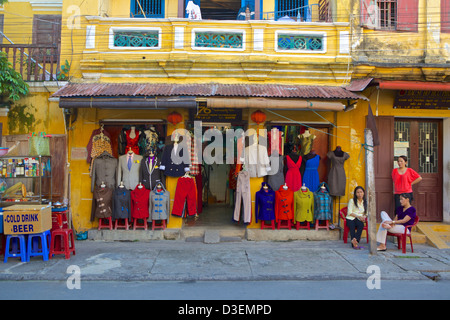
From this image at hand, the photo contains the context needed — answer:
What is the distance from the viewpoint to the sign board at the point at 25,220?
6859mm

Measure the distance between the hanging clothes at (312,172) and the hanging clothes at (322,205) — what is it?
246 millimetres

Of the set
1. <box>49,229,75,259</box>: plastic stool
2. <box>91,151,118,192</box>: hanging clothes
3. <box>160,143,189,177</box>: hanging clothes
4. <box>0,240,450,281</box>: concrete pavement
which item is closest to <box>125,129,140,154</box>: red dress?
<box>91,151,118,192</box>: hanging clothes

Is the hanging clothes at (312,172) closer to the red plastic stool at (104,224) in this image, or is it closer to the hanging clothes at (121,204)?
the hanging clothes at (121,204)

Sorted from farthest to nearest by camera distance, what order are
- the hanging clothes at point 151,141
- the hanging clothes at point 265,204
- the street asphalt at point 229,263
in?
the hanging clothes at point 151,141, the hanging clothes at point 265,204, the street asphalt at point 229,263

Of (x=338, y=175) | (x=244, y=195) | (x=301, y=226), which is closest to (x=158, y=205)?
(x=244, y=195)

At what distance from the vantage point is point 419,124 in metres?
9.82

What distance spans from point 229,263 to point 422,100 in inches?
264

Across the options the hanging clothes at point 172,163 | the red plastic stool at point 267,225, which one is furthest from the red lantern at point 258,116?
the red plastic stool at point 267,225

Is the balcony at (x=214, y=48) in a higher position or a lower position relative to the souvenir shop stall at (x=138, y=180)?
higher

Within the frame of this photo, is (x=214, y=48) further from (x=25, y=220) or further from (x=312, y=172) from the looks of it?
(x=25, y=220)

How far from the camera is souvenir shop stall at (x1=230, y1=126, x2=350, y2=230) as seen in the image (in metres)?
8.84

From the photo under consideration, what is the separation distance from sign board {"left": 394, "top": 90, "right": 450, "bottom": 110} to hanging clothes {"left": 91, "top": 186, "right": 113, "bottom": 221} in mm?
7857

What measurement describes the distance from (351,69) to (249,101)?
315 cm

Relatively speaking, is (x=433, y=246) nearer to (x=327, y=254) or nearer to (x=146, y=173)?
(x=327, y=254)
